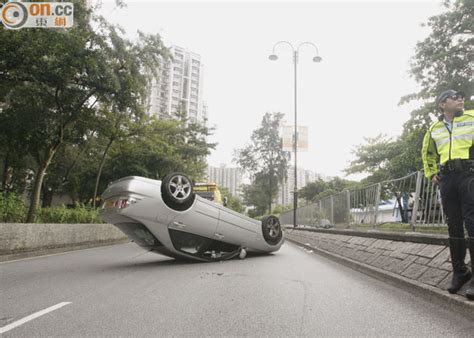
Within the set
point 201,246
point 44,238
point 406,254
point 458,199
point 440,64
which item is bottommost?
point 44,238

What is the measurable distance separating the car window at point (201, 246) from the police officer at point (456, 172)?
4.73 meters

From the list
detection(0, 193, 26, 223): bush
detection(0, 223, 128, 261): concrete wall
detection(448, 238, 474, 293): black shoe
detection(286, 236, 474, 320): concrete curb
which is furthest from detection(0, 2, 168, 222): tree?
detection(448, 238, 474, 293): black shoe

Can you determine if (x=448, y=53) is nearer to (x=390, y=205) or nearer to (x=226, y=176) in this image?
(x=390, y=205)

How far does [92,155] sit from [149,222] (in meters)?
17.7

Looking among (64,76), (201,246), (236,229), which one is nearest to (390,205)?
(236,229)

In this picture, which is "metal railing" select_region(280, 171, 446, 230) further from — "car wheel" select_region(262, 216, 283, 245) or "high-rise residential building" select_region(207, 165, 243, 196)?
"high-rise residential building" select_region(207, 165, 243, 196)

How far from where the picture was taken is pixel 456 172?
374cm

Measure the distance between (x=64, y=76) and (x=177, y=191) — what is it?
5986mm

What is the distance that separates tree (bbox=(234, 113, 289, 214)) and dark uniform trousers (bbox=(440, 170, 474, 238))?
156 feet

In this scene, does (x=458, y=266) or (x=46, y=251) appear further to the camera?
(x=46, y=251)

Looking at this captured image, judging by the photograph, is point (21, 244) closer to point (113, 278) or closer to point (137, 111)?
point (113, 278)

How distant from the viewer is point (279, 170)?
52.7 m

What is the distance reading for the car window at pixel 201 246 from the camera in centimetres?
705

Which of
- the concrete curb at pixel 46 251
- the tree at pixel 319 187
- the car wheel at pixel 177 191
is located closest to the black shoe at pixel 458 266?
the car wheel at pixel 177 191
